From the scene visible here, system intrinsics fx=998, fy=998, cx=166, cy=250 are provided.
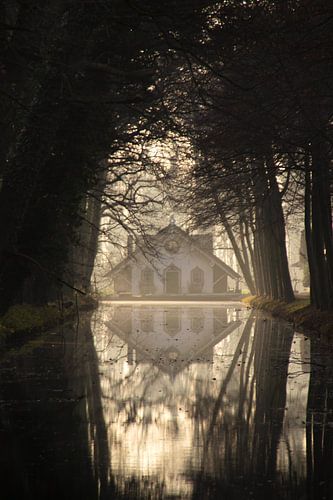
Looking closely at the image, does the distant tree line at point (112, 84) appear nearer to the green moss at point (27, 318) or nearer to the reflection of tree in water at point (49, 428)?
the reflection of tree in water at point (49, 428)

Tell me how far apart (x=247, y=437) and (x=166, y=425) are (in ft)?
4.04

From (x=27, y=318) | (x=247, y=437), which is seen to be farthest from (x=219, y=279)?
(x=247, y=437)

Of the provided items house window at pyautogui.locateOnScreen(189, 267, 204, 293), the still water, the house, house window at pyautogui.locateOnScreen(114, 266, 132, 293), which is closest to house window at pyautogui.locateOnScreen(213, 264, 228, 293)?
the house

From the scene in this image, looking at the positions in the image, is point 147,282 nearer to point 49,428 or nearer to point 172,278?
point 172,278

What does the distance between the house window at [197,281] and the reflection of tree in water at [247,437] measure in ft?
271

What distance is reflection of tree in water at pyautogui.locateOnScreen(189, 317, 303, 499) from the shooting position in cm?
745

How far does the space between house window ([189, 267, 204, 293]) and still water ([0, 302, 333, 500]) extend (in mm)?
79761

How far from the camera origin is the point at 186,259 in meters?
103

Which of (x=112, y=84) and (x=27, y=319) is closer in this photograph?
(x=112, y=84)

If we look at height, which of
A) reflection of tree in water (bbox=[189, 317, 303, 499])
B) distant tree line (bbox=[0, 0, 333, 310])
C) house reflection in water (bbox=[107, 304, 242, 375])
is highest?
distant tree line (bbox=[0, 0, 333, 310])

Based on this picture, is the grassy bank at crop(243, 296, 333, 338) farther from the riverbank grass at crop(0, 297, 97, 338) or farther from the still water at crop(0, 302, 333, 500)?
the riverbank grass at crop(0, 297, 97, 338)

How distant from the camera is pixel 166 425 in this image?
1097 centimetres

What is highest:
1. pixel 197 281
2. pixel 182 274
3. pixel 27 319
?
pixel 182 274

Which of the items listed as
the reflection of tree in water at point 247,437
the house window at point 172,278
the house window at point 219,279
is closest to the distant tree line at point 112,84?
the reflection of tree in water at point 247,437
